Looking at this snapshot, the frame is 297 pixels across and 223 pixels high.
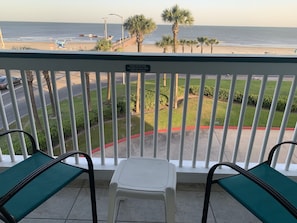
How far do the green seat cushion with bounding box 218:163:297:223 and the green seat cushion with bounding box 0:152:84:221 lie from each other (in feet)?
2.99

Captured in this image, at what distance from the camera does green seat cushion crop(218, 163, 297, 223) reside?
107cm

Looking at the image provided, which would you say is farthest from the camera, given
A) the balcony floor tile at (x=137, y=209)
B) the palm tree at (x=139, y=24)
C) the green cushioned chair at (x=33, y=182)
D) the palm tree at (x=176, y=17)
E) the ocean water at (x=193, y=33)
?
the ocean water at (x=193, y=33)

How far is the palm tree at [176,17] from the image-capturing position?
28.1 feet

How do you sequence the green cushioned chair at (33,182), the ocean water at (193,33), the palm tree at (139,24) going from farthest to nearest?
the ocean water at (193,33) → the palm tree at (139,24) → the green cushioned chair at (33,182)

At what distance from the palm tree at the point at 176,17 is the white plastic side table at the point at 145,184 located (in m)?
8.18

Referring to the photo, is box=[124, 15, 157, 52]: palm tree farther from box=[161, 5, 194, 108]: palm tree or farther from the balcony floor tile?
the balcony floor tile

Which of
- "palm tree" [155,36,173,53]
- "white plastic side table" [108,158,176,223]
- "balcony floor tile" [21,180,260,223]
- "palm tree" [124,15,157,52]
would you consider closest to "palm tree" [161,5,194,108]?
"palm tree" [155,36,173,53]

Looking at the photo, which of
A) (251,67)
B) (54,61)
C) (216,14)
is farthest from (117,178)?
(216,14)

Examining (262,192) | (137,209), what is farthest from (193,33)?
(262,192)

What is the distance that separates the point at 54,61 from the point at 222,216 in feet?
5.35

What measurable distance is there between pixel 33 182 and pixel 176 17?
8.85 meters

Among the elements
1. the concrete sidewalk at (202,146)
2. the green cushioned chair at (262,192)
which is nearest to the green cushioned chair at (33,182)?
the green cushioned chair at (262,192)

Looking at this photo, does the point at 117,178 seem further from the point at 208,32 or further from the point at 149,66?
the point at 208,32

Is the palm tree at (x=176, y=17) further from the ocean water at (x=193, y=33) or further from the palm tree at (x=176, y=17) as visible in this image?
the ocean water at (x=193, y=33)
